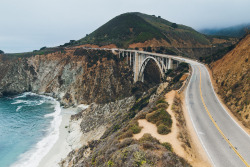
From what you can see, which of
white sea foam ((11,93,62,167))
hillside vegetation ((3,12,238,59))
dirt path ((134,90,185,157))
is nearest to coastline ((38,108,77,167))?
white sea foam ((11,93,62,167))

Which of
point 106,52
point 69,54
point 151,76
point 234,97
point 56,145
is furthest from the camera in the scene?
point 69,54

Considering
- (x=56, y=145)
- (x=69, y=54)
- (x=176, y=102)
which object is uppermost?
(x=69, y=54)

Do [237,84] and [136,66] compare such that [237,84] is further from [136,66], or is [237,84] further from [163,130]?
[136,66]

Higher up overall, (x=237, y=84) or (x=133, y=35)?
(x=133, y=35)

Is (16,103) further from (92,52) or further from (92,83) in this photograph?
(92,52)

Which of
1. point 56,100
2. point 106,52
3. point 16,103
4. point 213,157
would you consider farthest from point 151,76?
point 16,103

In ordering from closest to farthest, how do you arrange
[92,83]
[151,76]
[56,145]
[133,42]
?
1. [56,145]
2. [92,83]
3. [151,76]
4. [133,42]

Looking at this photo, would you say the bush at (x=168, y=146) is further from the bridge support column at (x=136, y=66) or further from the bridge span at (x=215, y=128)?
the bridge support column at (x=136, y=66)

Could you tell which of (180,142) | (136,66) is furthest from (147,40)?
(180,142)

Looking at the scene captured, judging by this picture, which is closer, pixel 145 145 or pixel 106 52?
pixel 145 145
